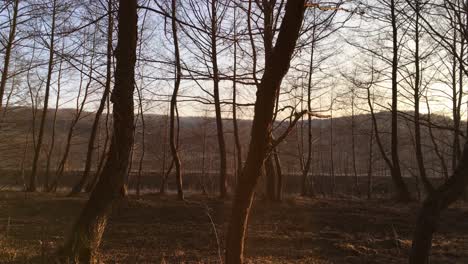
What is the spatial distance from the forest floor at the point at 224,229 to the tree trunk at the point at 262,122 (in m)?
1.45

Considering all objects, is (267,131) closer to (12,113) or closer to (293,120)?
(293,120)

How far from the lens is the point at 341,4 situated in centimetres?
454

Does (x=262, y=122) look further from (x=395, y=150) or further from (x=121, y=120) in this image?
(x=395, y=150)

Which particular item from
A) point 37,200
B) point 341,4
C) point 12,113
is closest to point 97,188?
point 341,4

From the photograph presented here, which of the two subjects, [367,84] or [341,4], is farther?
[367,84]

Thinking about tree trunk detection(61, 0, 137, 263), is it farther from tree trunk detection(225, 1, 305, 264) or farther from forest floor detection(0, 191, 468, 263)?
tree trunk detection(225, 1, 305, 264)

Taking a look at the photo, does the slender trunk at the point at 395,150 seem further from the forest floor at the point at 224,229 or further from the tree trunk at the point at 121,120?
the tree trunk at the point at 121,120

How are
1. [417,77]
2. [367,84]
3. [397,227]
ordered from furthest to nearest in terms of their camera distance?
[367,84], [417,77], [397,227]

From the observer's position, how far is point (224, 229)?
39.5ft

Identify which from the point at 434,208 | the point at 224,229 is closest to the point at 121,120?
the point at 434,208

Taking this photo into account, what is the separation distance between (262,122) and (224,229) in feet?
26.7

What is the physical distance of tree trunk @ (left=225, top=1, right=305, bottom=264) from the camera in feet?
13.4

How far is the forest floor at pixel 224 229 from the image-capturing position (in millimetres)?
9000

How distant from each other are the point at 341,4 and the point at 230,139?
3994 cm
